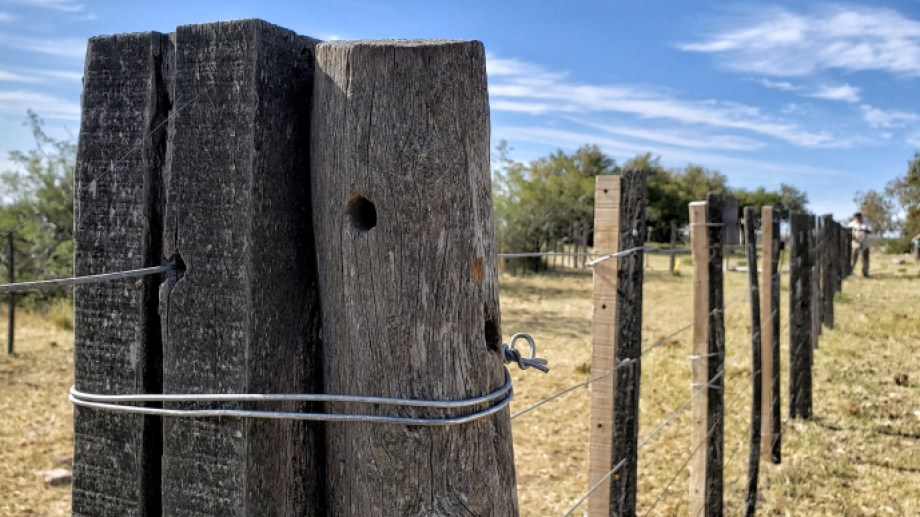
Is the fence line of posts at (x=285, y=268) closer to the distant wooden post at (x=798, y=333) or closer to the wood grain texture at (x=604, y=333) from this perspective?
the wood grain texture at (x=604, y=333)

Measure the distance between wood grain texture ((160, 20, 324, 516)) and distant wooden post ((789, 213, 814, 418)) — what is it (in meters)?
6.99

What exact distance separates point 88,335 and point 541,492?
4.53 meters

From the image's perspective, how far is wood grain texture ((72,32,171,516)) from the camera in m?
1.62

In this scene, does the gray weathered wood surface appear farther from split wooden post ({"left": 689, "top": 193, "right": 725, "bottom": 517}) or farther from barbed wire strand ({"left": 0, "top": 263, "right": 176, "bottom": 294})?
barbed wire strand ({"left": 0, "top": 263, "right": 176, "bottom": 294})

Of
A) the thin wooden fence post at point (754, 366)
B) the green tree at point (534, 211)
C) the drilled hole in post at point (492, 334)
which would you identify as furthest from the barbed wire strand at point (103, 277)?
the green tree at point (534, 211)

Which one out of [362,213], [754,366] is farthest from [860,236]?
[362,213]

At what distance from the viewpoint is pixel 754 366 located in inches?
241

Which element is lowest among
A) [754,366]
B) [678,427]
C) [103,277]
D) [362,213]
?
[678,427]

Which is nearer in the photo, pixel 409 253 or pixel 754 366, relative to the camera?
pixel 409 253

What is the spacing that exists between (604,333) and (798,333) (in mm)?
5189

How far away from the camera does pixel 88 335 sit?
1.67 meters

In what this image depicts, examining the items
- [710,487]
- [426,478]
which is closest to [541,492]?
[710,487]

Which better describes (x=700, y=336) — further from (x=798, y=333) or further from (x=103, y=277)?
(x=103, y=277)

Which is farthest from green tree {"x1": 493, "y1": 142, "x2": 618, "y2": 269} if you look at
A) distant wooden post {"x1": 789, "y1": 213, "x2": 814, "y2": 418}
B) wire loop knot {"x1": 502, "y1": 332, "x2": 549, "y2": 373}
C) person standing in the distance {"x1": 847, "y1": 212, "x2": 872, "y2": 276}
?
wire loop knot {"x1": 502, "y1": 332, "x2": 549, "y2": 373}
